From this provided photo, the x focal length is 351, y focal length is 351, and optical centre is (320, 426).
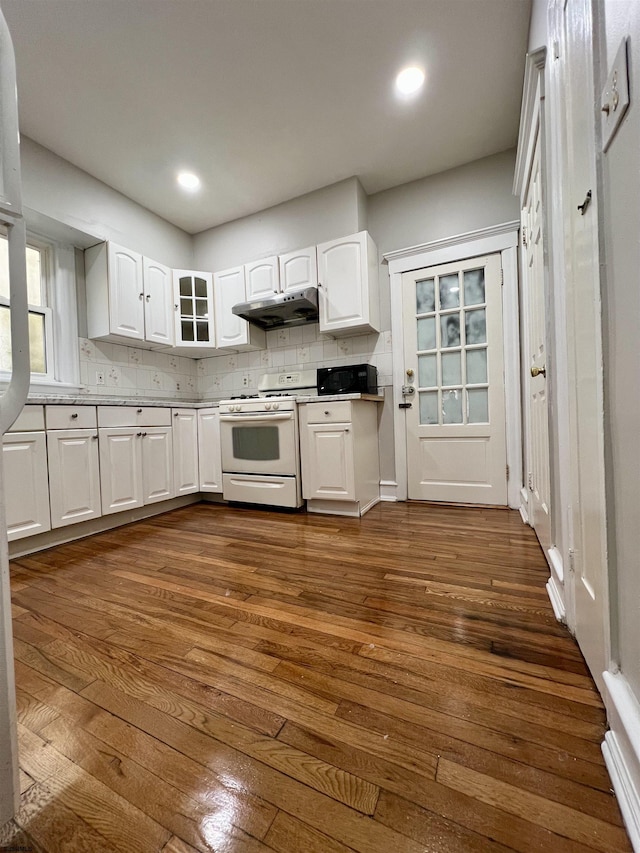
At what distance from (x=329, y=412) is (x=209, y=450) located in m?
1.19

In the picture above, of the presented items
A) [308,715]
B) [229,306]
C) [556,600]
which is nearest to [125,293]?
[229,306]

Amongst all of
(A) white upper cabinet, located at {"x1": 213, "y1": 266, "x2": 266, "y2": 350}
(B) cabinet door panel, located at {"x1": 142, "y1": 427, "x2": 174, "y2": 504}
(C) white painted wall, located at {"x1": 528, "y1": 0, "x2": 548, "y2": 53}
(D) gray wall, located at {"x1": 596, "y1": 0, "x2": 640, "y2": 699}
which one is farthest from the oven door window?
(C) white painted wall, located at {"x1": 528, "y1": 0, "x2": 548, "y2": 53}

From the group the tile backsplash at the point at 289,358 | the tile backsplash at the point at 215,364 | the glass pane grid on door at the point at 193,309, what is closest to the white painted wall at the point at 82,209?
the glass pane grid on door at the point at 193,309

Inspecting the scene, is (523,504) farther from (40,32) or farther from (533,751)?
(40,32)

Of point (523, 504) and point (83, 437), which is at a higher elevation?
point (83, 437)

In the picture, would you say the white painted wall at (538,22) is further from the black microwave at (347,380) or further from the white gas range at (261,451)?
the white gas range at (261,451)

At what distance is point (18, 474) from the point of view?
1.88 meters

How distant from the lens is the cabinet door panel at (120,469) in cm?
232

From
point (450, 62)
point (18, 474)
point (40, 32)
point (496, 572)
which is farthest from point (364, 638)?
point (40, 32)

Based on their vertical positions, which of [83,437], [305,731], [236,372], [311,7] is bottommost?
[305,731]

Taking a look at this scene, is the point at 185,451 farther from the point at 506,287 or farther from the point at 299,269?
the point at 506,287

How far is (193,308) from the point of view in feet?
11.0

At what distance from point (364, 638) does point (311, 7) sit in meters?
2.73

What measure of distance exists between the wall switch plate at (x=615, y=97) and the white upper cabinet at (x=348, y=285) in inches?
82.7
